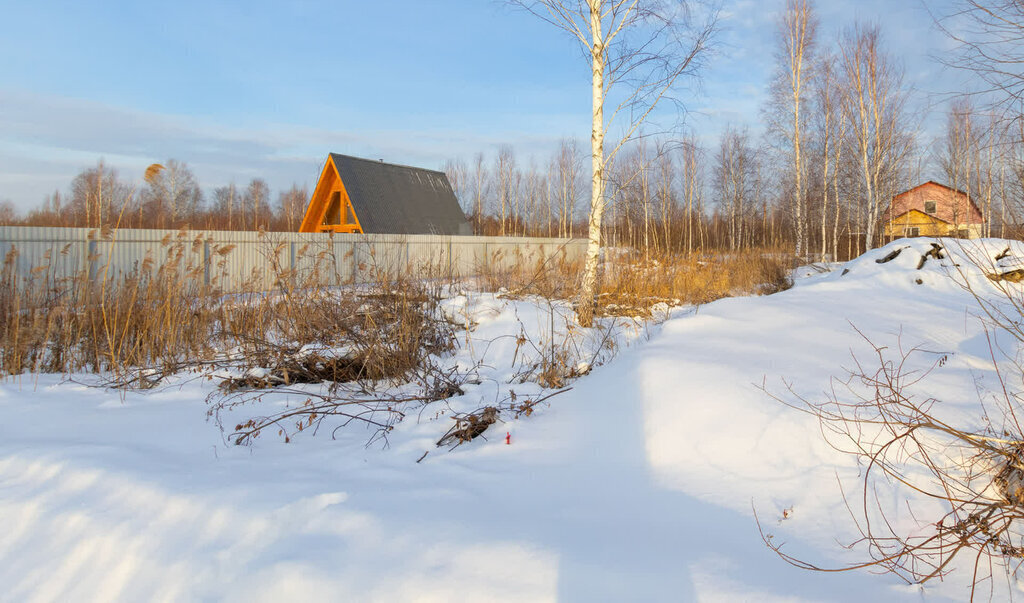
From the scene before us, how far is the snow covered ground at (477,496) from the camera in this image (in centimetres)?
198

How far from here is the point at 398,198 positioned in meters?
22.6

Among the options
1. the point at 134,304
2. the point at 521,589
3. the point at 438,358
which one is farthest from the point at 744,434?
the point at 134,304

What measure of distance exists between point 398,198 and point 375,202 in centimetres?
164

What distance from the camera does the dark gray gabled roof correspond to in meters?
20.4

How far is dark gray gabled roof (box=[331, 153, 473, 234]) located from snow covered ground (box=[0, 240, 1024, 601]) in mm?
16835

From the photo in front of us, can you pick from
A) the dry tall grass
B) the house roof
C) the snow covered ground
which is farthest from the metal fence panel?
the house roof

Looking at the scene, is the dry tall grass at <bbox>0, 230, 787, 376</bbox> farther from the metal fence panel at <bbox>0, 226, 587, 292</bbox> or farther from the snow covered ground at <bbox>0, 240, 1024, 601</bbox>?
the snow covered ground at <bbox>0, 240, 1024, 601</bbox>

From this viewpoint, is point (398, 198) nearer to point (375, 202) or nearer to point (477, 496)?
point (375, 202)

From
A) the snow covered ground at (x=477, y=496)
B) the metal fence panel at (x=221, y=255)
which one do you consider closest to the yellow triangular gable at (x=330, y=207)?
the metal fence panel at (x=221, y=255)

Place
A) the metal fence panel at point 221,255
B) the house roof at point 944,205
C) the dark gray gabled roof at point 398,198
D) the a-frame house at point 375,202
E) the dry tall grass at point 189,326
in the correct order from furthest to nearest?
the dark gray gabled roof at point 398,198, the a-frame house at point 375,202, the metal fence panel at point 221,255, the dry tall grass at point 189,326, the house roof at point 944,205

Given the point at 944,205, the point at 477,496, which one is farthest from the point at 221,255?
the point at 944,205

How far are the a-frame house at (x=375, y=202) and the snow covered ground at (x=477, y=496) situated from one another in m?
16.6

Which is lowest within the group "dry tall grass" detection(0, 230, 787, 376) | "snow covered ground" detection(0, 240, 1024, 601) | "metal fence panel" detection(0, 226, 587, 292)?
"snow covered ground" detection(0, 240, 1024, 601)

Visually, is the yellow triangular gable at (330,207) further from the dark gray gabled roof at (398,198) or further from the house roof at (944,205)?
the house roof at (944,205)
